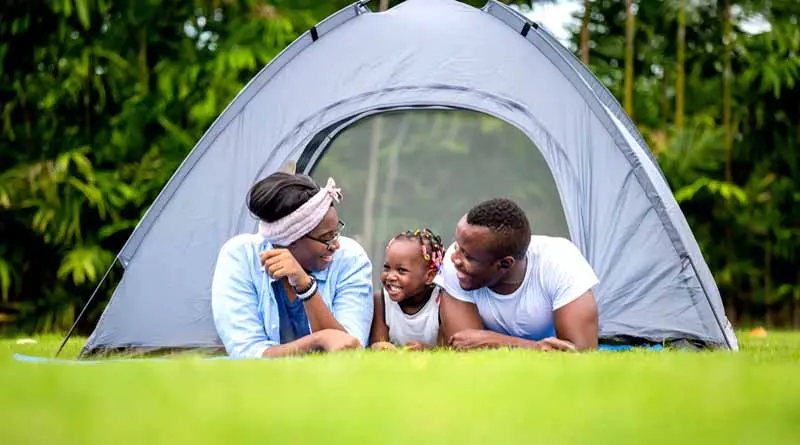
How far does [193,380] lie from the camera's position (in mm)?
3307

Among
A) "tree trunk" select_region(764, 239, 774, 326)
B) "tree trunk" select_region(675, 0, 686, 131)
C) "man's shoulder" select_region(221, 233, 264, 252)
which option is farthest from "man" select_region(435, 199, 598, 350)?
"tree trunk" select_region(764, 239, 774, 326)

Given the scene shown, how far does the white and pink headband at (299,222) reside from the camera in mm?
4465

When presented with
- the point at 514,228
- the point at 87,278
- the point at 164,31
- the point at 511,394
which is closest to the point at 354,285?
the point at 514,228

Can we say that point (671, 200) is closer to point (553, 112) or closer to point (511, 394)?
point (553, 112)

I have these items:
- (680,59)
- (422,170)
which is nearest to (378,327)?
(422,170)

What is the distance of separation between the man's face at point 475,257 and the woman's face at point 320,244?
0.47 metres

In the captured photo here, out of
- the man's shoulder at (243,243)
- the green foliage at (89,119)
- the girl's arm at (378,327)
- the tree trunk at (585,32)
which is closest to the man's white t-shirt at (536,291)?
the girl's arm at (378,327)

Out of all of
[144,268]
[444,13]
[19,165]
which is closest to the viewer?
[144,268]

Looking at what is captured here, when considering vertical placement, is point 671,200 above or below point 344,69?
below

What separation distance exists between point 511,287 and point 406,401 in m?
1.93

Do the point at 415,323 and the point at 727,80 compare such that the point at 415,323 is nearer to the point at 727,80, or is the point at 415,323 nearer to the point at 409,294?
the point at 409,294

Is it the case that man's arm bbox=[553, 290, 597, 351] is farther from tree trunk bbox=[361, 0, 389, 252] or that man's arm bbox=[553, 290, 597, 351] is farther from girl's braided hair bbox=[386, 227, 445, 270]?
tree trunk bbox=[361, 0, 389, 252]

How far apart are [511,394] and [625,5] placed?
672 cm

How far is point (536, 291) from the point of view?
4691 mm
